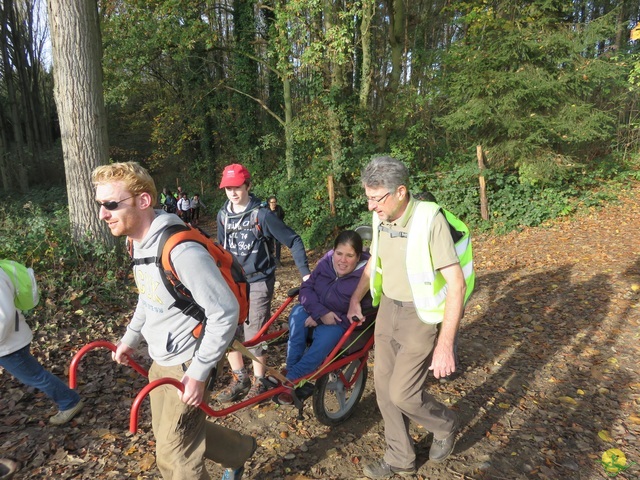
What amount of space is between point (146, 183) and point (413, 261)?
157 cm

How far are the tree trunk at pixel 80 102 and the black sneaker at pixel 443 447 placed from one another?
5.26m

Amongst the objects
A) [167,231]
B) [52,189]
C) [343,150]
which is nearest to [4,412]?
[167,231]

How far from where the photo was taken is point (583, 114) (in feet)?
33.9

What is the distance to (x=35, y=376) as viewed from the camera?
10.6ft

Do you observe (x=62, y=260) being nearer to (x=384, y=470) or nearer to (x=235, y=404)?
(x=235, y=404)

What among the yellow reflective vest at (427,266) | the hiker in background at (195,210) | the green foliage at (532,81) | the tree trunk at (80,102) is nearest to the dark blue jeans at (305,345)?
the yellow reflective vest at (427,266)

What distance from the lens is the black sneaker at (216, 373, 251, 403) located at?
3850 mm

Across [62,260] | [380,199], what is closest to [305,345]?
[380,199]

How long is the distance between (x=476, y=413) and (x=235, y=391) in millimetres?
2250

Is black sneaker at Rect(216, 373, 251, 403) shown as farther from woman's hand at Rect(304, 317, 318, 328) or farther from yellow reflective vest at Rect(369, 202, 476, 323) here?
yellow reflective vest at Rect(369, 202, 476, 323)

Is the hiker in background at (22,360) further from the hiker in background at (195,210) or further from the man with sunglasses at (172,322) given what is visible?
the hiker in background at (195,210)

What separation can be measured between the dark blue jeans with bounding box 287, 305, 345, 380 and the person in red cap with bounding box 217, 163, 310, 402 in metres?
0.29

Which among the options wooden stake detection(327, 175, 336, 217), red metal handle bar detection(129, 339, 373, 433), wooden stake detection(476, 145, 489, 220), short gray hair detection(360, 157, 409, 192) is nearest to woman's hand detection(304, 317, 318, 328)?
red metal handle bar detection(129, 339, 373, 433)

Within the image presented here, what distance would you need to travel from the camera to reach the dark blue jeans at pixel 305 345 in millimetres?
3195
